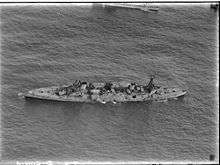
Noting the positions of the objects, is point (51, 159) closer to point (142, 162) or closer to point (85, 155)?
point (85, 155)


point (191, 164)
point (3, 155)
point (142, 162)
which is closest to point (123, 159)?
point (142, 162)

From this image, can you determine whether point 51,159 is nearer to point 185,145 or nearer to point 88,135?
point 88,135

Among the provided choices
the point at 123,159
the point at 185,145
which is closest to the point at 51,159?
the point at 123,159

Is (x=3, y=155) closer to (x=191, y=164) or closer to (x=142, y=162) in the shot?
(x=142, y=162)

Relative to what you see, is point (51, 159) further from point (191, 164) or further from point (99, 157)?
point (191, 164)

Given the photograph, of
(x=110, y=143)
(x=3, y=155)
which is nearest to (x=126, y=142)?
(x=110, y=143)

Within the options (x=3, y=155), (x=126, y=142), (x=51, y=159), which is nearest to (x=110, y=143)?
(x=126, y=142)
